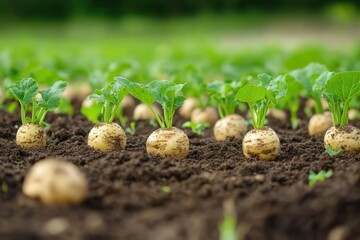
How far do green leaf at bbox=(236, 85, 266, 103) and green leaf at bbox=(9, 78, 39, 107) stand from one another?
169 centimetres

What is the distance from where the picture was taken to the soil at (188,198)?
3.13 meters

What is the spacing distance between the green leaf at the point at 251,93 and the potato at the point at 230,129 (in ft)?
2.76

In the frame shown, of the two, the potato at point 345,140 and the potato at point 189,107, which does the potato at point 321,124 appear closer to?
the potato at point 345,140

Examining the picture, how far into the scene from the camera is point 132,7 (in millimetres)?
30156

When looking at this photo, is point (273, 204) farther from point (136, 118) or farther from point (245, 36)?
point (245, 36)

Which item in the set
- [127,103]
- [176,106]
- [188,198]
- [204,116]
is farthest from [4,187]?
[127,103]

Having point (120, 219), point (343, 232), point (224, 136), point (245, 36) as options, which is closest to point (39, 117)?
point (224, 136)

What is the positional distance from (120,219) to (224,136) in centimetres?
258

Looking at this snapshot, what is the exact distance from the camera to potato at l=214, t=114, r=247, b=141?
575 centimetres

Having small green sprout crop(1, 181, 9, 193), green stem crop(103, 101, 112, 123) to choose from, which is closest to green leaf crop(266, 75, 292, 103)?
green stem crop(103, 101, 112, 123)

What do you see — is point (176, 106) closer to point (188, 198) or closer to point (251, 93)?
point (251, 93)

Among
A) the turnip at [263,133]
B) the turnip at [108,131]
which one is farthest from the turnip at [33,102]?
the turnip at [263,133]

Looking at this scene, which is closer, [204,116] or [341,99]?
[341,99]

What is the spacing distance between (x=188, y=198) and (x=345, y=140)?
1.85 m
